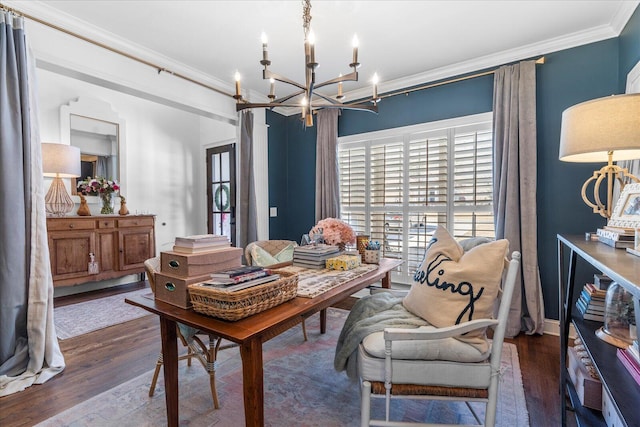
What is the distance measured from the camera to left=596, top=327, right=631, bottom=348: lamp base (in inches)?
46.1

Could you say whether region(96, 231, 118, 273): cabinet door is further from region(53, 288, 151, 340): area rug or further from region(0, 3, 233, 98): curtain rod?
region(0, 3, 233, 98): curtain rod

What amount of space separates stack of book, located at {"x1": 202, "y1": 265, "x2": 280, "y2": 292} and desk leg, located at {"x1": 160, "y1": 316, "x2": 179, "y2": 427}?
37 centimetres

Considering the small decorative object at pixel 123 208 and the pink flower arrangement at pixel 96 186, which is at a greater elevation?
the pink flower arrangement at pixel 96 186

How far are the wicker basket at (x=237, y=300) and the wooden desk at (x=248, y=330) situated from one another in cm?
2

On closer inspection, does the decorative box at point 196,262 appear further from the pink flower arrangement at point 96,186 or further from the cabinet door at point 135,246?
the pink flower arrangement at point 96,186

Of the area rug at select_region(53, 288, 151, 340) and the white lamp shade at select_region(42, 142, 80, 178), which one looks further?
the white lamp shade at select_region(42, 142, 80, 178)

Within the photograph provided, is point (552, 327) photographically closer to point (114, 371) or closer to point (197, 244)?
point (197, 244)

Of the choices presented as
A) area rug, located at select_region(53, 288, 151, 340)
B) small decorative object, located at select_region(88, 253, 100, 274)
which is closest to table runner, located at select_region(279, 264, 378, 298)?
area rug, located at select_region(53, 288, 151, 340)

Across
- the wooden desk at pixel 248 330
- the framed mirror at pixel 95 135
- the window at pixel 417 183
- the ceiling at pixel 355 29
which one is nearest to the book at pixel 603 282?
the wooden desk at pixel 248 330

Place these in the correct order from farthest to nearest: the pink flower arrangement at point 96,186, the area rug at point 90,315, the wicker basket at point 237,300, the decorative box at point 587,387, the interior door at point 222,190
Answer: the interior door at point 222,190
the pink flower arrangement at point 96,186
the area rug at point 90,315
the decorative box at point 587,387
the wicker basket at point 237,300

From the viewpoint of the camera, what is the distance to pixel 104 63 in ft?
8.18

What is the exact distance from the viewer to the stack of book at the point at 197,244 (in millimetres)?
1345

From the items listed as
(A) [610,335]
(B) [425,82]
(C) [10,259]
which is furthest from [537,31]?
(C) [10,259]

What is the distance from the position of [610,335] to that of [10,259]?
3205 millimetres
